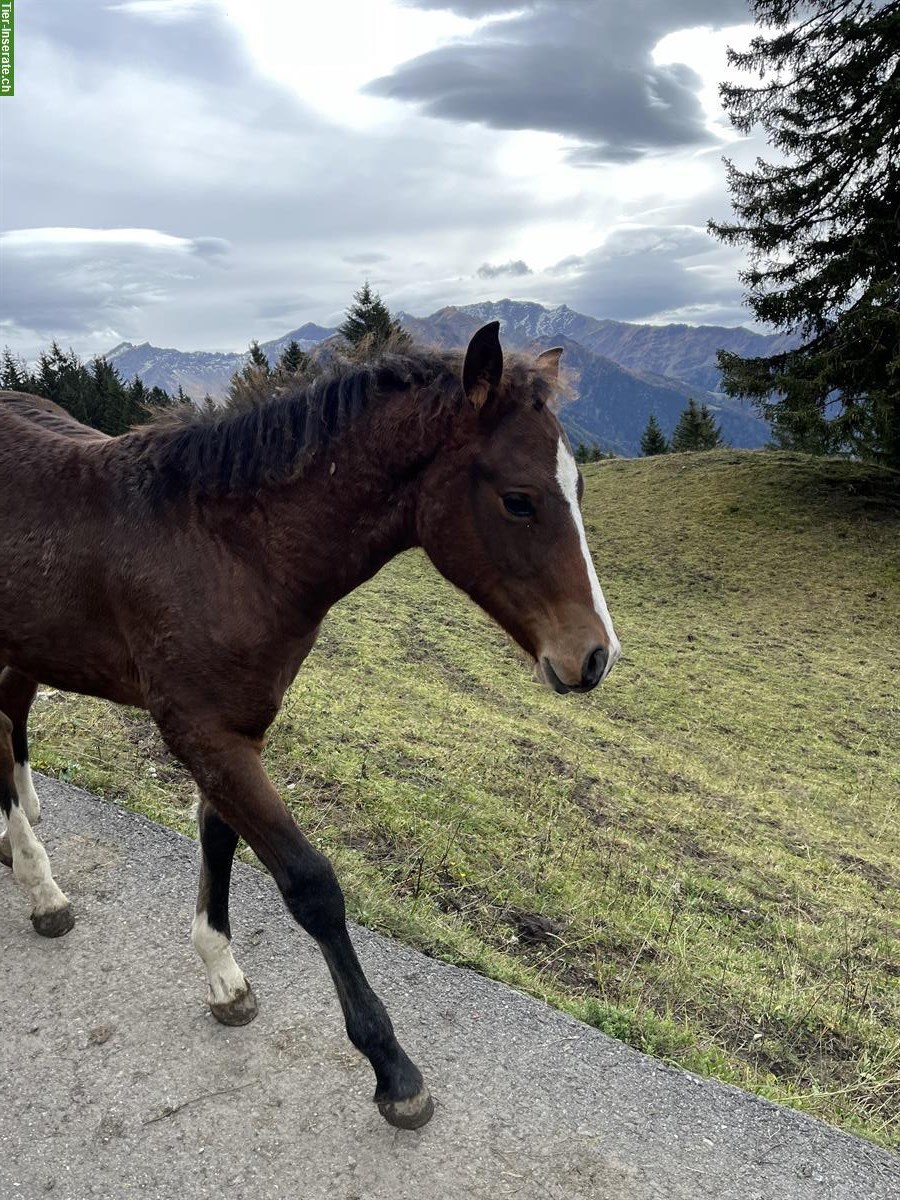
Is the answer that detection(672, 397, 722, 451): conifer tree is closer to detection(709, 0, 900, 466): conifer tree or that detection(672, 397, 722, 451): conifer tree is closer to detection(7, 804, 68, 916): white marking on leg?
detection(709, 0, 900, 466): conifer tree

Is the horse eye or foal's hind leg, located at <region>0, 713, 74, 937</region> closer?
the horse eye

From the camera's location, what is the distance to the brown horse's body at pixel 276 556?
2.71m

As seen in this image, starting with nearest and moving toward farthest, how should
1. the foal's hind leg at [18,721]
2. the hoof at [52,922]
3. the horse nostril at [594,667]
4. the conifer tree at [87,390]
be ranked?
1. the horse nostril at [594,667]
2. the hoof at [52,922]
3. the foal's hind leg at [18,721]
4. the conifer tree at [87,390]

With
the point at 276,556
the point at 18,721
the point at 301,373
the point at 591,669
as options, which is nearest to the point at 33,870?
the point at 18,721

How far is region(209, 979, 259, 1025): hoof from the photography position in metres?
3.21

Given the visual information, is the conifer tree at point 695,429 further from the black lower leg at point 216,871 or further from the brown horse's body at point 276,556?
the black lower leg at point 216,871

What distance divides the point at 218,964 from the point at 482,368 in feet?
8.69

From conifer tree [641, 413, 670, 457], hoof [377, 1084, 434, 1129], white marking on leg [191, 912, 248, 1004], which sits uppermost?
conifer tree [641, 413, 670, 457]

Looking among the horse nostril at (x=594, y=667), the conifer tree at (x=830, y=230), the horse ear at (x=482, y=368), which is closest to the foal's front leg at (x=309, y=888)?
the horse nostril at (x=594, y=667)

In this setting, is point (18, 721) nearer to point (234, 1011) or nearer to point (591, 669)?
point (234, 1011)

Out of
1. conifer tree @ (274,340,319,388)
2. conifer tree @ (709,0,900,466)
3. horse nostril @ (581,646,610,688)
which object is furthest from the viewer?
conifer tree @ (709,0,900,466)

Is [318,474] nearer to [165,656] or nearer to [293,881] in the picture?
[165,656]

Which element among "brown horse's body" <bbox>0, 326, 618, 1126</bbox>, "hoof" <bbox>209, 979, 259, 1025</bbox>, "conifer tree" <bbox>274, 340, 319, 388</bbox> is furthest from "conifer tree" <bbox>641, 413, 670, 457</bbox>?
"hoof" <bbox>209, 979, 259, 1025</bbox>

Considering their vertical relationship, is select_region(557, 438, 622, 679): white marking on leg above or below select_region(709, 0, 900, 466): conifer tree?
below
